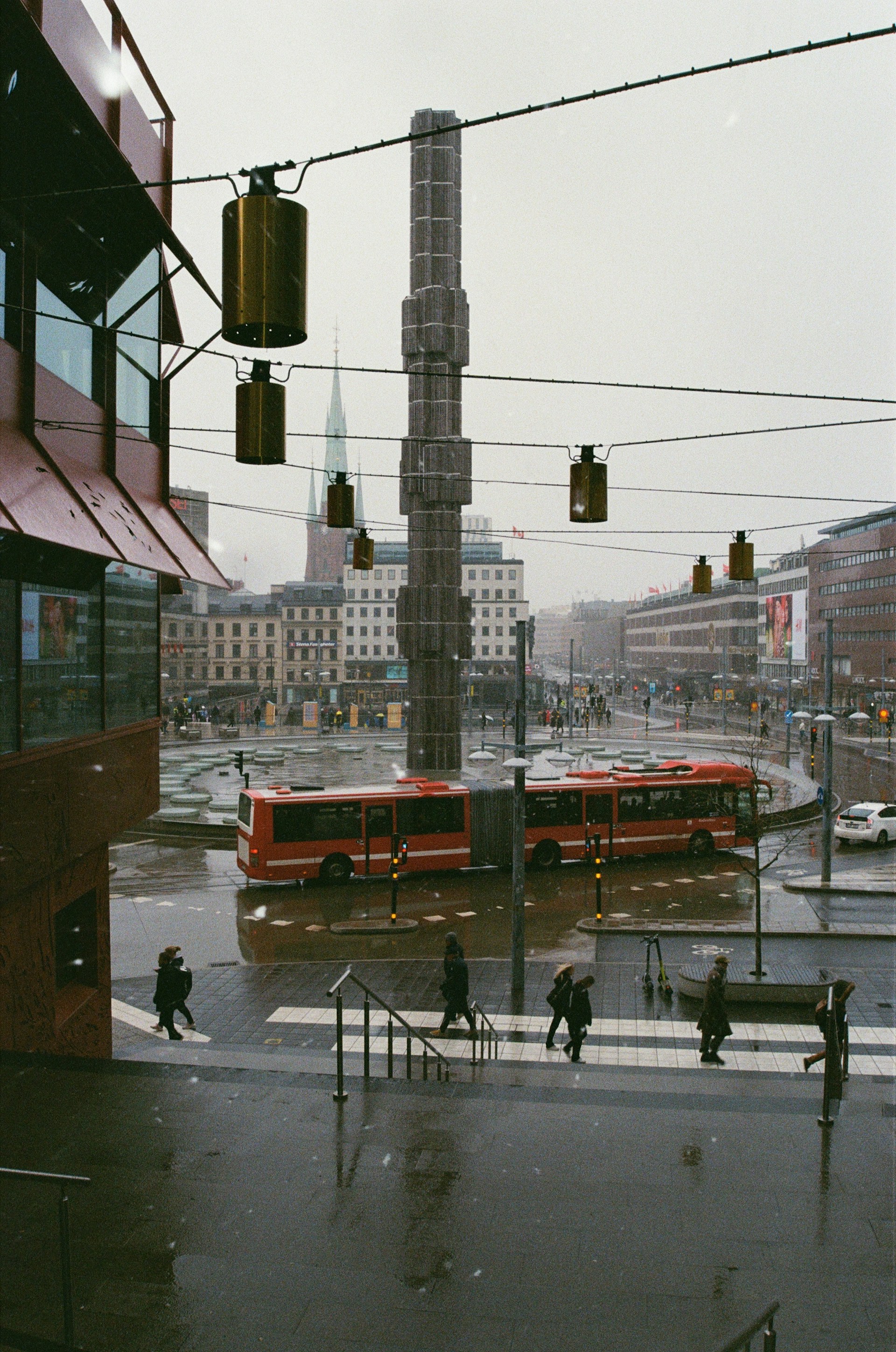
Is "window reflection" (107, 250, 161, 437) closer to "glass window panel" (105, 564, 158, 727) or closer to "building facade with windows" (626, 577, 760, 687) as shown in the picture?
"glass window panel" (105, 564, 158, 727)

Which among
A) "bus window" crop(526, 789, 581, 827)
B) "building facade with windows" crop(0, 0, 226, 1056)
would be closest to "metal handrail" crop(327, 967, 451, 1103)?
"building facade with windows" crop(0, 0, 226, 1056)

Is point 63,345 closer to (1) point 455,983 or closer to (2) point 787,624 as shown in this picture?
(1) point 455,983

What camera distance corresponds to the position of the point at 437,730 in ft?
129

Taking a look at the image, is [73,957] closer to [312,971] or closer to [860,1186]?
[312,971]

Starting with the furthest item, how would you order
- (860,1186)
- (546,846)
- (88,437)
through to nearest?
(546,846)
(88,437)
(860,1186)

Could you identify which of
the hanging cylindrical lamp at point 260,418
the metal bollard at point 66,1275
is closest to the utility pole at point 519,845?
the hanging cylindrical lamp at point 260,418

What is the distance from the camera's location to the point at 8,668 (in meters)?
8.62

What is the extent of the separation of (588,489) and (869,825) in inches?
944

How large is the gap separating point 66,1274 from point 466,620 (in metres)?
34.6

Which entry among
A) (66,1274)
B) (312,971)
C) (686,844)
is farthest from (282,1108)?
(686,844)

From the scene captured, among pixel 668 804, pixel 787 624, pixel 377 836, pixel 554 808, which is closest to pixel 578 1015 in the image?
pixel 377 836

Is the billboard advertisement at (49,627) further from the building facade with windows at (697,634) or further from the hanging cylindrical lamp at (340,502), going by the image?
the building facade with windows at (697,634)

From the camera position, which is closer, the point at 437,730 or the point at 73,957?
the point at 73,957

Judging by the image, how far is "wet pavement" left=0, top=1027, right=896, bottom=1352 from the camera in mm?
5359
